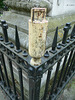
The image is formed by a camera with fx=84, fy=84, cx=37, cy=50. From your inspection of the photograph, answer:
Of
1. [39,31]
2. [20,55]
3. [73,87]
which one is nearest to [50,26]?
[20,55]

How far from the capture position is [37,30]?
51cm

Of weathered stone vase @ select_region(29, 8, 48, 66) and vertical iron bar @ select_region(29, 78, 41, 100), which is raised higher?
weathered stone vase @ select_region(29, 8, 48, 66)

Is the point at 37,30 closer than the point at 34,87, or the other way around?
the point at 37,30

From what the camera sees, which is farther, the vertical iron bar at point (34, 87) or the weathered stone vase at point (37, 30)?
the vertical iron bar at point (34, 87)

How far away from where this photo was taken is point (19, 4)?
137 centimetres

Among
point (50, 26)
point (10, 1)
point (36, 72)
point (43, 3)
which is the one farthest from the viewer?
point (10, 1)

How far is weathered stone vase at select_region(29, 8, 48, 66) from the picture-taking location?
0.47 metres

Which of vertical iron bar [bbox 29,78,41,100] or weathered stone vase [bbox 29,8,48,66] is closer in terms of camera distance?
weathered stone vase [bbox 29,8,48,66]

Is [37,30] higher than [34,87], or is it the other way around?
[37,30]

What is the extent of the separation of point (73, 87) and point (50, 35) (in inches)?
62.1

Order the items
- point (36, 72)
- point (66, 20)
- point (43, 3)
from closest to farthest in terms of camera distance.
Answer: point (36, 72)
point (43, 3)
point (66, 20)

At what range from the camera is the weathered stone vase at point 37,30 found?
467 mm

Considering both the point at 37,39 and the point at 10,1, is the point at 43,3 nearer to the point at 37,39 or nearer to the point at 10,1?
the point at 10,1

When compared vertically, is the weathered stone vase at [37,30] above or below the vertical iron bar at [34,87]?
above
